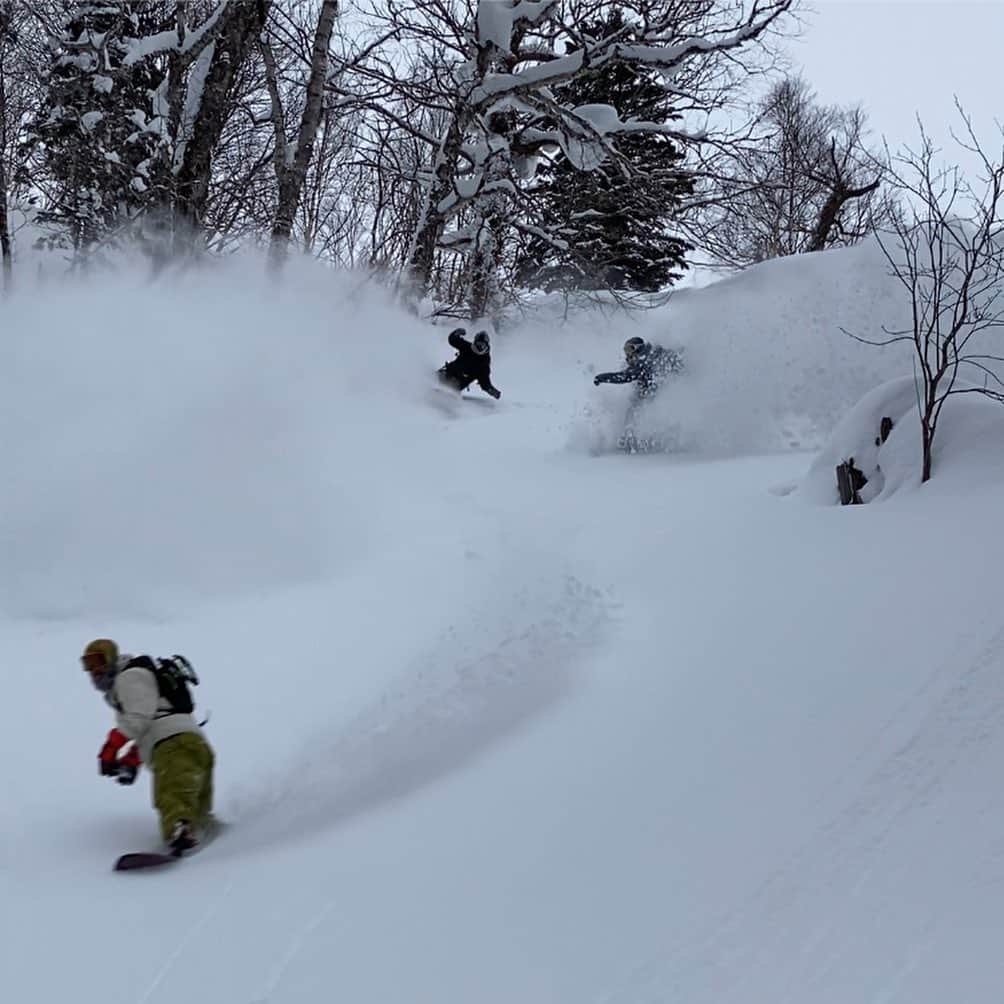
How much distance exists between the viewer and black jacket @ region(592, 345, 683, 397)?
12.7 meters

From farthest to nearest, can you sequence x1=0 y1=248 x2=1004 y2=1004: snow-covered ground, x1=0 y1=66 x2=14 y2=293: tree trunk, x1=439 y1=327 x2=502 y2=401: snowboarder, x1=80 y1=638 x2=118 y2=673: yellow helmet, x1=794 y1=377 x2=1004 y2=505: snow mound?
x1=0 y1=66 x2=14 y2=293: tree trunk < x1=439 y1=327 x2=502 y2=401: snowboarder < x1=794 y1=377 x2=1004 y2=505: snow mound < x1=80 y1=638 x2=118 y2=673: yellow helmet < x1=0 y1=248 x2=1004 y2=1004: snow-covered ground

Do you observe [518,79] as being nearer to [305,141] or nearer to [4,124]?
[305,141]

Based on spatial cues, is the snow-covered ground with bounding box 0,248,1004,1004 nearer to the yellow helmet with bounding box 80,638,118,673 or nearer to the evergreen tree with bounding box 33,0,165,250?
the yellow helmet with bounding box 80,638,118,673

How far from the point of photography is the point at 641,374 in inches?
502

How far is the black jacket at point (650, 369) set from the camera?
12.7 metres

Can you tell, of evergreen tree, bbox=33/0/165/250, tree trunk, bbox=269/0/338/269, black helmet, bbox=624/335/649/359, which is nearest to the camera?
tree trunk, bbox=269/0/338/269

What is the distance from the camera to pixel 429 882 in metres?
3.72

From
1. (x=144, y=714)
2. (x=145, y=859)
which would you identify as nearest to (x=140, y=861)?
(x=145, y=859)

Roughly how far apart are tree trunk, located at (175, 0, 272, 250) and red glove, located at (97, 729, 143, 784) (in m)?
8.41

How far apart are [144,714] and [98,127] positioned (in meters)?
11.9

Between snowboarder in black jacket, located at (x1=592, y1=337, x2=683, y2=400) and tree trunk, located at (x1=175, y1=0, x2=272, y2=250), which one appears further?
snowboarder in black jacket, located at (x1=592, y1=337, x2=683, y2=400)

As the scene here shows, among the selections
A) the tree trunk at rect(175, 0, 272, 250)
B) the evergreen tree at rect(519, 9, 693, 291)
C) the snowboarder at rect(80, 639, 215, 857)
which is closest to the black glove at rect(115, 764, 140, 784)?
the snowboarder at rect(80, 639, 215, 857)

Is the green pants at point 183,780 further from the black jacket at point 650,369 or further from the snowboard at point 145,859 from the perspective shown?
the black jacket at point 650,369

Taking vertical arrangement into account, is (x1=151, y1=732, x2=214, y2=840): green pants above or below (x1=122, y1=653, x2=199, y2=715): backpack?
below
